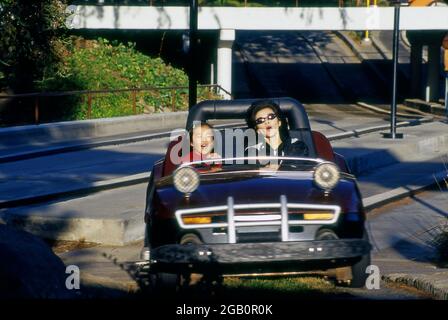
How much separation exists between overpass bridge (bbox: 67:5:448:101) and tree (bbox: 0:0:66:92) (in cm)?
980

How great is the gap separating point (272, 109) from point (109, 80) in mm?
25017

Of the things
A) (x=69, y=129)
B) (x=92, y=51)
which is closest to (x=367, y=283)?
(x=69, y=129)

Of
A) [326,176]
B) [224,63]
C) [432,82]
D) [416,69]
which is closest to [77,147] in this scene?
[326,176]

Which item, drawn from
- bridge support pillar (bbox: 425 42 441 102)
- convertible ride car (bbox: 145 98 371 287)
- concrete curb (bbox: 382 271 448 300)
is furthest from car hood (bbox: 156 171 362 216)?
bridge support pillar (bbox: 425 42 441 102)

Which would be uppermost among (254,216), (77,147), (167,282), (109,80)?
(254,216)

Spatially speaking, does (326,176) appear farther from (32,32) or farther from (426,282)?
(32,32)

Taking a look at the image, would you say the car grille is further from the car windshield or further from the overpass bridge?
the overpass bridge

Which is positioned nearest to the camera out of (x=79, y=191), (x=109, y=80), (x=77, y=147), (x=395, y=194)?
(x=79, y=191)

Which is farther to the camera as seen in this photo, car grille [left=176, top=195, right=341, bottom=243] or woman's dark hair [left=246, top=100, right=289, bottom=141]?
woman's dark hair [left=246, top=100, right=289, bottom=141]

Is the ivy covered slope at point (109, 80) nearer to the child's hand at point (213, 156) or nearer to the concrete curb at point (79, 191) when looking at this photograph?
the concrete curb at point (79, 191)

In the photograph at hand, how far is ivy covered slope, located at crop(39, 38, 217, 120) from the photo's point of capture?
29.5m

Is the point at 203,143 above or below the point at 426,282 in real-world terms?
above

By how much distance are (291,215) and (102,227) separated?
3.67m

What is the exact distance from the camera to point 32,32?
2562 centimetres
